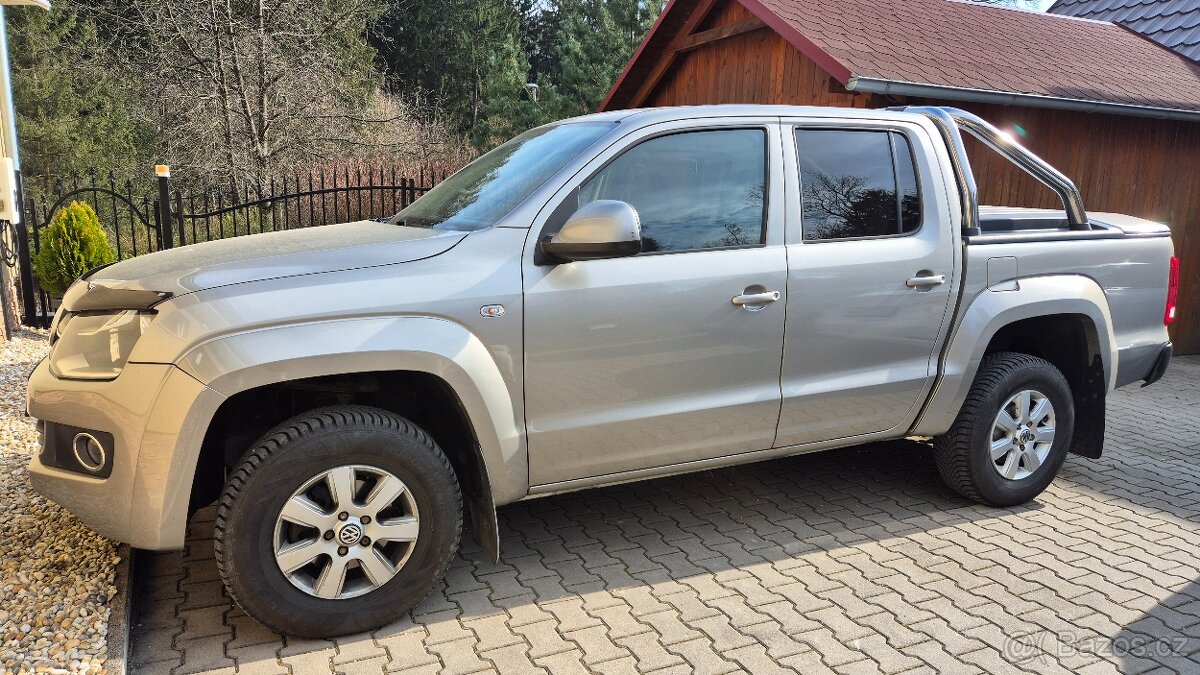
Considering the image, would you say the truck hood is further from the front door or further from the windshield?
the front door

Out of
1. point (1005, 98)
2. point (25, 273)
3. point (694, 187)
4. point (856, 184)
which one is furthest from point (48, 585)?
point (1005, 98)

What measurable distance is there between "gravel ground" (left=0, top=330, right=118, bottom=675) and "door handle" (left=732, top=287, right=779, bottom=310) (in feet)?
8.64

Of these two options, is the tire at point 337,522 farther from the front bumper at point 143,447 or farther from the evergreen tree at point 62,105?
the evergreen tree at point 62,105

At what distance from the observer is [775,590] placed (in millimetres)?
3600

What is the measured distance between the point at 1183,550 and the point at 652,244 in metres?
2.95

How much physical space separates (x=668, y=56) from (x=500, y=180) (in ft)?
28.0

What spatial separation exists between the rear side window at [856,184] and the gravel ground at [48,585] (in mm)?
3197

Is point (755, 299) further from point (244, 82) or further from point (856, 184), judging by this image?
point (244, 82)

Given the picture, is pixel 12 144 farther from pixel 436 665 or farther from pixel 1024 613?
pixel 1024 613

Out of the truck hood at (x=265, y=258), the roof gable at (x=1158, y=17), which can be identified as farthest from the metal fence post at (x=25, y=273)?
the roof gable at (x=1158, y=17)

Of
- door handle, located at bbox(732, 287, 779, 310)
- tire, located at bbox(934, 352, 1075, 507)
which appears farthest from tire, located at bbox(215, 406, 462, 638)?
tire, located at bbox(934, 352, 1075, 507)

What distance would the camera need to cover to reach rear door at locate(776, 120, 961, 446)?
379cm

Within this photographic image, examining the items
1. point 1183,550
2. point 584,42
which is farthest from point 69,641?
→ point 584,42

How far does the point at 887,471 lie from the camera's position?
5129mm
